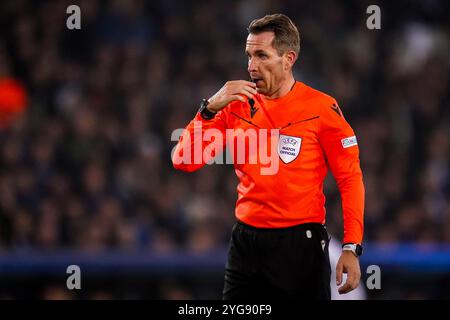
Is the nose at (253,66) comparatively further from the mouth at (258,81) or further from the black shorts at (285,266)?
the black shorts at (285,266)

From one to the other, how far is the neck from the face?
0.17 feet

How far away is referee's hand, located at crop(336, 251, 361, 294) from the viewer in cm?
431

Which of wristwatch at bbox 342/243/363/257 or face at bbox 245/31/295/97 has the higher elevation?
face at bbox 245/31/295/97

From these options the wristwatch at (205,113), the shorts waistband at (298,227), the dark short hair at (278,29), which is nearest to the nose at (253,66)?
the dark short hair at (278,29)

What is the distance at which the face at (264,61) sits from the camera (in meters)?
4.54

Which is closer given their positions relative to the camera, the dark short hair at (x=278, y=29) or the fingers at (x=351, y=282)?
the fingers at (x=351, y=282)

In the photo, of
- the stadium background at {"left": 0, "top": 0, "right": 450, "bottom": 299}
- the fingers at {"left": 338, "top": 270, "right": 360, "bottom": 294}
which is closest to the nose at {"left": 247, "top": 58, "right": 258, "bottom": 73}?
the fingers at {"left": 338, "top": 270, "right": 360, "bottom": 294}

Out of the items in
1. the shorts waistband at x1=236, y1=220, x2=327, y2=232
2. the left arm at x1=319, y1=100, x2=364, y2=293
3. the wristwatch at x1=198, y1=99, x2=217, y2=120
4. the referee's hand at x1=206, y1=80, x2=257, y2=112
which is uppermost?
the referee's hand at x1=206, y1=80, x2=257, y2=112

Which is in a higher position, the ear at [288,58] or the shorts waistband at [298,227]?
the ear at [288,58]

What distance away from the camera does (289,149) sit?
14.8 feet

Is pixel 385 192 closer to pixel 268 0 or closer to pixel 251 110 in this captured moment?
pixel 268 0

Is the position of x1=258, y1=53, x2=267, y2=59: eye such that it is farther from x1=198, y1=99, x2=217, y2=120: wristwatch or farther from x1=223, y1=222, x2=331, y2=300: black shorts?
x1=223, y1=222, x2=331, y2=300: black shorts

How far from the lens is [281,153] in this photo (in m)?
4.53

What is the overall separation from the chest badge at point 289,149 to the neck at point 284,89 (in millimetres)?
245
